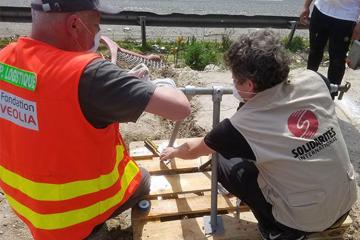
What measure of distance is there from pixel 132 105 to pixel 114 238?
1.40 m

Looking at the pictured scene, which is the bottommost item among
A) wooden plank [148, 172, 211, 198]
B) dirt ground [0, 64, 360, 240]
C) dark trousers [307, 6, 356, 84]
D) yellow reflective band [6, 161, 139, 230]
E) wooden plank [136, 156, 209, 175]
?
dirt ground [0, 64, 360, 240]

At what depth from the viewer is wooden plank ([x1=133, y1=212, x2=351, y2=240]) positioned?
254 centimetres

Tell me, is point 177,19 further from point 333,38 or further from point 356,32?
point 356,32

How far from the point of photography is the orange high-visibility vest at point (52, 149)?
1765 millimetres

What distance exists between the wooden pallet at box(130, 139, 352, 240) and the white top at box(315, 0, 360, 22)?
1934 mm

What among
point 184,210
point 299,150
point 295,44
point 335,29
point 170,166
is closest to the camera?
point 299,150

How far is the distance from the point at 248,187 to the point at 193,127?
1605 mm

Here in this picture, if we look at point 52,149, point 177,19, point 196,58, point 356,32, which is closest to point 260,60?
point 52,149

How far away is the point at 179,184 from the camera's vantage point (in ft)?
9.71

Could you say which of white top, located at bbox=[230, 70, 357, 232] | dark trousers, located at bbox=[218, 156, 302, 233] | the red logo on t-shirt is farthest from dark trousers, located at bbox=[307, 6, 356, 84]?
the red logo on t-shirt

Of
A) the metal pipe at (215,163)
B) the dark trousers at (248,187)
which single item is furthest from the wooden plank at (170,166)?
the metal pipe at (215,163)

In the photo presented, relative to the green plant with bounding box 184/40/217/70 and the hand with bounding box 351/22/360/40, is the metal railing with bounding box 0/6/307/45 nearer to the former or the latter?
the green plant with bounding box 184/40/217/70

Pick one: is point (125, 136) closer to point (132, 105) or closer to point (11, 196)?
point (11, 196)

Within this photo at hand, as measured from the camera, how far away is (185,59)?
5.56 m
